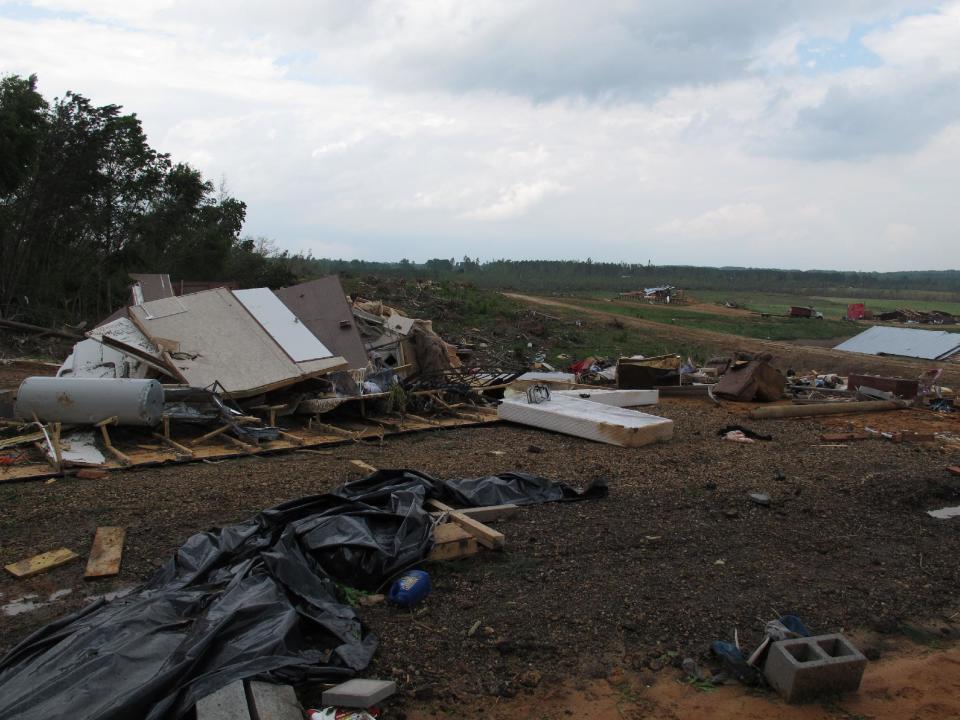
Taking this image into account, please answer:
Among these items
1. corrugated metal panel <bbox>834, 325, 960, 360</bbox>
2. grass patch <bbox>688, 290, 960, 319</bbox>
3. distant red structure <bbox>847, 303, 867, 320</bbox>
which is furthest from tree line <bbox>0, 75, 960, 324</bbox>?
grass patch <bbox>688, 290, 960, 319</bbox>

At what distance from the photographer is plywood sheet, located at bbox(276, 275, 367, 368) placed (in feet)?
38.8

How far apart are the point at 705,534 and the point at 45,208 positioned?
67.9ft

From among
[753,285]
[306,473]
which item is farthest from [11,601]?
[753,285]

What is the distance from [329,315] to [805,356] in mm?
16902

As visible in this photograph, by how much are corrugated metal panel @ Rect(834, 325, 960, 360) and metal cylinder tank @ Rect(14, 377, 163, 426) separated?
78.8 ft

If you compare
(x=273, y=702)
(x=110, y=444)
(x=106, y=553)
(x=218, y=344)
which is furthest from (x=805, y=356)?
(x=273, y=702)

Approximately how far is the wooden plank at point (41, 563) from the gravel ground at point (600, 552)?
66 mm

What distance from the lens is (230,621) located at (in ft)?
11.3

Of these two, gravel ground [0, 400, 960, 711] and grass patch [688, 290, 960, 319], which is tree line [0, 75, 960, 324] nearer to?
gravel ground [0, 400, 960, 711]

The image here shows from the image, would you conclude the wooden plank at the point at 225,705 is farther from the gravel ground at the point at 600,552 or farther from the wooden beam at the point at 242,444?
the wooden beam at the point at 242,444

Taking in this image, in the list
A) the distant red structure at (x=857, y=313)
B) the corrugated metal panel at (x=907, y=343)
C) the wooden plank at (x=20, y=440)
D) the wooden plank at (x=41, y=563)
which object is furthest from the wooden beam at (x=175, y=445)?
the distant red structure at (x=857, y=313)

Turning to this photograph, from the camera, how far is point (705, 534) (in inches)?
223

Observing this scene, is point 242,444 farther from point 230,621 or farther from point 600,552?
point 230,621

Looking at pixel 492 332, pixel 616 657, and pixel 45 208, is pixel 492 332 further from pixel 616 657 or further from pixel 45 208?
pixel 616 657
